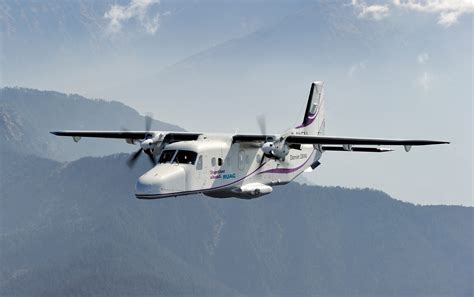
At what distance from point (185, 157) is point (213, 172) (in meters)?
2.59

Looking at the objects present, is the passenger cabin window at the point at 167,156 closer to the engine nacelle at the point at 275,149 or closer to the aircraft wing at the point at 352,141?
the engine nacelle at the point at 275,149

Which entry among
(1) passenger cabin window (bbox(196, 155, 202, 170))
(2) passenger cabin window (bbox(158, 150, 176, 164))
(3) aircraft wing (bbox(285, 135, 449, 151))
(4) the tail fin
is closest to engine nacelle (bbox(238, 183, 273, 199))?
(3) aircraft wing (bbox(285, 135, 449, 151))

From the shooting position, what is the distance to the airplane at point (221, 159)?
46.3 m

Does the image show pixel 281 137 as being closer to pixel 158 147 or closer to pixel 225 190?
pixel 225 190

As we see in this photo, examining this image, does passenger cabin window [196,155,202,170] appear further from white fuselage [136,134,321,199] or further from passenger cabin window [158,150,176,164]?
passenger cabin window [158,150,176,164]

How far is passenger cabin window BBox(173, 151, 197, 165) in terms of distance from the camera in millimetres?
48062

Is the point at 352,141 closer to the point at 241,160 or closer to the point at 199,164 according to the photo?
the point at 241,160

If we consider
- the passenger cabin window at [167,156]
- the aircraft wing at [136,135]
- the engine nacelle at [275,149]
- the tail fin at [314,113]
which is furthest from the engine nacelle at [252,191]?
the tail fin at [314,113]

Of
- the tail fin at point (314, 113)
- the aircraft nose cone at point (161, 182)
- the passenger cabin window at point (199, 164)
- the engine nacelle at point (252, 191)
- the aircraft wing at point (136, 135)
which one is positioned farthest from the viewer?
the tail fin at point (314, 113)

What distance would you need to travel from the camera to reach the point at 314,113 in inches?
2566

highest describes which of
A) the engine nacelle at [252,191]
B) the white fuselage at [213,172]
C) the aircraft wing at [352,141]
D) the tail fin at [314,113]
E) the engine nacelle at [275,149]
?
the tail fin at [314,113]

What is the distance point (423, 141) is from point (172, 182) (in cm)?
1699

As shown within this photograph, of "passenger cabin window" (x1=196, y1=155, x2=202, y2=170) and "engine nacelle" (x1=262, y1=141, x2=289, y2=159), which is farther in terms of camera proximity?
"engine nacelle" (x1=262, y1=141, x2=289, y2=159)

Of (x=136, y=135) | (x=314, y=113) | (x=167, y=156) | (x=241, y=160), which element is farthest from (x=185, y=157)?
(x=314, y=113)
